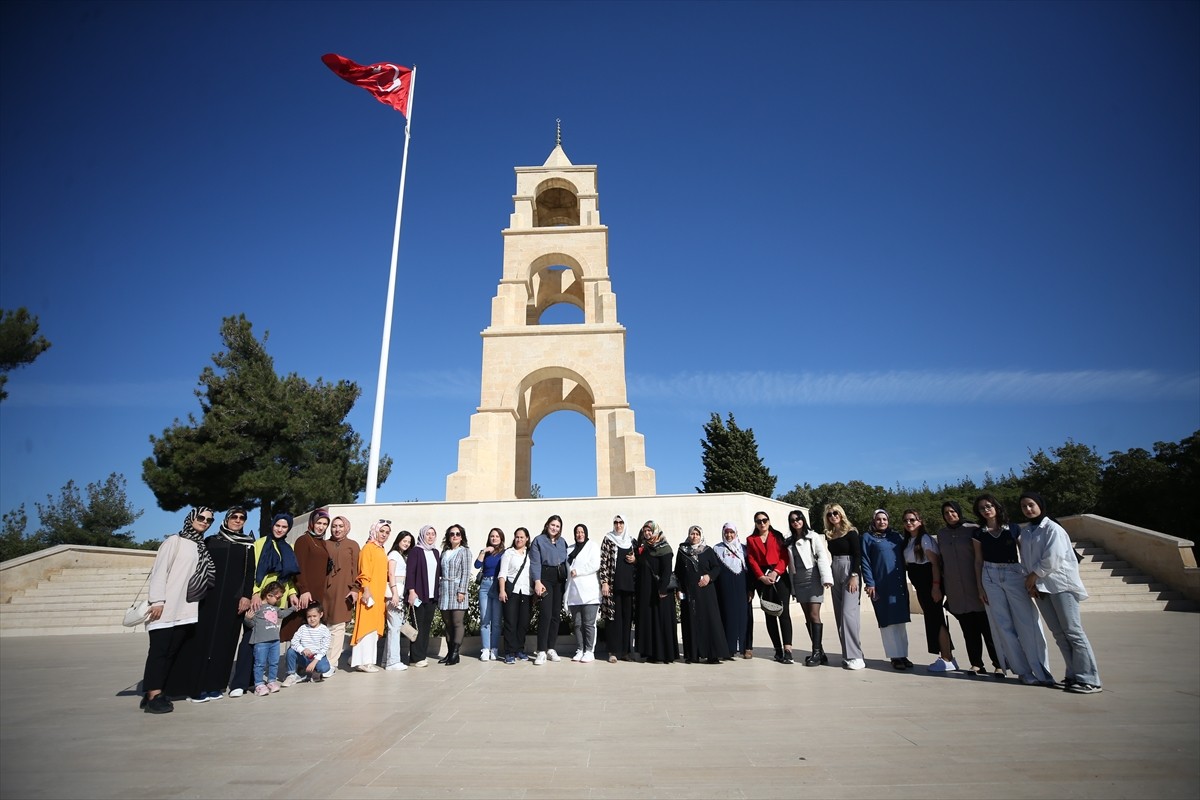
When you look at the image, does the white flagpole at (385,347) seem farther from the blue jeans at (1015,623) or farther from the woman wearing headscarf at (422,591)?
the blue jeans at (1015,623)

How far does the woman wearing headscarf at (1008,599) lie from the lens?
610cm

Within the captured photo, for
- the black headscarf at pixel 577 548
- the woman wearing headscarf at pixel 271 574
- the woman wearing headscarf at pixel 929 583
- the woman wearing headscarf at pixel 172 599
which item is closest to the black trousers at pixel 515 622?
the black headscarf at pixel 577 548

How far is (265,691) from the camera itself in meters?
6.52

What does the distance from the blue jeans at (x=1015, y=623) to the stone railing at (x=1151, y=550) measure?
10803 millimetres

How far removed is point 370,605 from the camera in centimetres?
803

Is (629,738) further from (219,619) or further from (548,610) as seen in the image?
(219,619)

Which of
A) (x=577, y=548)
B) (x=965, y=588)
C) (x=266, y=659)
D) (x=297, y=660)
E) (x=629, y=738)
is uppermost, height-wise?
(x=577, y=548)

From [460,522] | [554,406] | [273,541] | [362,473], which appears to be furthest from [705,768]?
[362,473]

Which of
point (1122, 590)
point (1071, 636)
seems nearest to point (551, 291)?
point (1122, 590)

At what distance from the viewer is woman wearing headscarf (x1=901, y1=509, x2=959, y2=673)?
694 cm

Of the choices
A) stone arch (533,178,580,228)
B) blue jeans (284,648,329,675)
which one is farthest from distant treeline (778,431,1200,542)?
stone arch (533,178,580,228)

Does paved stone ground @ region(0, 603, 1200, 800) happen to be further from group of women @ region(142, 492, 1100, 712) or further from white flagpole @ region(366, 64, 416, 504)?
white flagpole @ region(366, 64, 416, 504)

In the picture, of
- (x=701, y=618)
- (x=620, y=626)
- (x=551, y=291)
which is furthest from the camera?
(x=551, y=291)

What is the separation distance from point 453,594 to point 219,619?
3037mm
